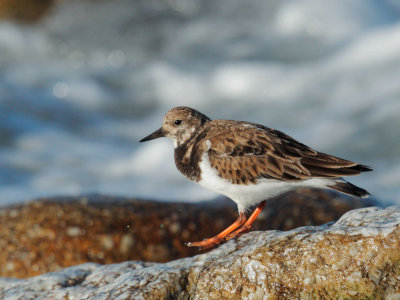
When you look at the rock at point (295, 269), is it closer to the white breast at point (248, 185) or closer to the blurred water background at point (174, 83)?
the white breast at point (248, 185)

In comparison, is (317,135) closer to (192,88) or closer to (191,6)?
(192,88)

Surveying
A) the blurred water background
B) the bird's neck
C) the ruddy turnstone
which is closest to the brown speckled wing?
the ruddy turnstone

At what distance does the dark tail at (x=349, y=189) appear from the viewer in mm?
3869

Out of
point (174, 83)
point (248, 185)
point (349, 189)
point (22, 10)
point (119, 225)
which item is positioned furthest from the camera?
point (22, 10)

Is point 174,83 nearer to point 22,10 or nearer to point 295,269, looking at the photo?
point 22,10

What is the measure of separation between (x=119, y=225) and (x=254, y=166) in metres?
2.80

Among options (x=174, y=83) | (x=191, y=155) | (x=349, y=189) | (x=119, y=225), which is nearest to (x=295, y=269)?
(x=349, y=189)

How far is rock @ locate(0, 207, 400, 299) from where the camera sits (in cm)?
289

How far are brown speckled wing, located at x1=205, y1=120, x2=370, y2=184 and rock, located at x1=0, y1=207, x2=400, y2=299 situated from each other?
543mm

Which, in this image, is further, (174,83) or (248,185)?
(174,83)

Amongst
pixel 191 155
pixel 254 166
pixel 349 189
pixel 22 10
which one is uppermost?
pixel 22 10

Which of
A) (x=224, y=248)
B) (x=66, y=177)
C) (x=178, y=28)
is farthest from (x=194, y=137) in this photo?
(x=178, y=28)

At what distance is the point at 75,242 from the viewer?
6.18m

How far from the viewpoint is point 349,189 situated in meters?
3.94
